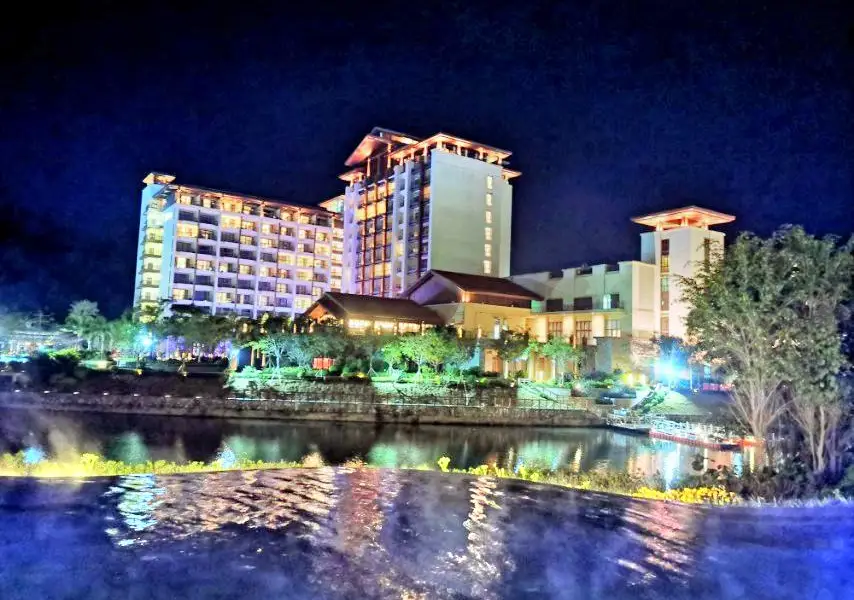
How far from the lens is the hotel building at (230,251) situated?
96.9 meters

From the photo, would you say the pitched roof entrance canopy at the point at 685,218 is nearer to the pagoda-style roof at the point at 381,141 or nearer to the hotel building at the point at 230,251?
the pagoda-style roof at the point at 381,141

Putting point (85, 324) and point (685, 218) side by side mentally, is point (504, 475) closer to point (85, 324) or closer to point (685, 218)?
point (685, 218)

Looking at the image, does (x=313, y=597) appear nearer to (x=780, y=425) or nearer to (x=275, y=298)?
(x=780, y=425)

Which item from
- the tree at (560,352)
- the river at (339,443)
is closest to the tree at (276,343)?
the river at (339,443)

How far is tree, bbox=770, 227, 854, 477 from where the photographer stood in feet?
50.1

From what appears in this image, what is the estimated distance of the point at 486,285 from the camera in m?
71.5

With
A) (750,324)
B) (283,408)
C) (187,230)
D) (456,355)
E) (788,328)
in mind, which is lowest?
(283,408)

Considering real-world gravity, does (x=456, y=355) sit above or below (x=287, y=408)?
above

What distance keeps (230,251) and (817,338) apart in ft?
307

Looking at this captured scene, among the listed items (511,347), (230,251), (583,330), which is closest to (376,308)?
(511,347)

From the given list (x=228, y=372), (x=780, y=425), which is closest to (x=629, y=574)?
(x=780, y=425)

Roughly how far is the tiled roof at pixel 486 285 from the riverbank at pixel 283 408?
25.6 m

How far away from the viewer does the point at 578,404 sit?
159 feet

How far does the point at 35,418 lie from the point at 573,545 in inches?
1409
